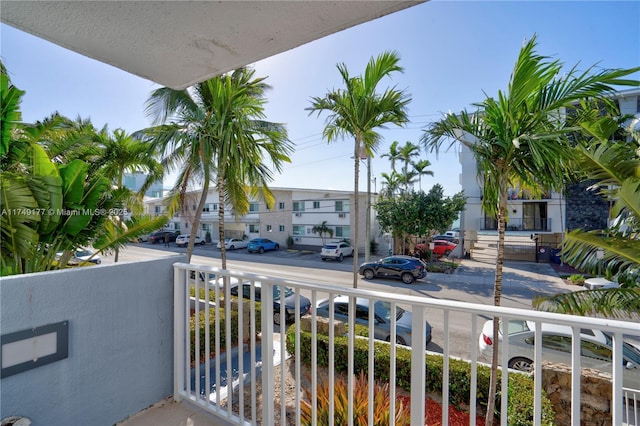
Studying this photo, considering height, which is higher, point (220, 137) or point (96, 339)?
point (220, 137)

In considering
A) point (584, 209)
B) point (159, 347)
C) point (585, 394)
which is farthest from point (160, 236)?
point (584, 209)

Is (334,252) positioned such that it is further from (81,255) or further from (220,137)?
(81,255)

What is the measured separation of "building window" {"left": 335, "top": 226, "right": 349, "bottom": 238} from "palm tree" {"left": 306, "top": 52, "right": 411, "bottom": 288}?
14.5 m

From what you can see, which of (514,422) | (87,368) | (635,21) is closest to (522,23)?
(635,21)

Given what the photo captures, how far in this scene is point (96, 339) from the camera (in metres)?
1.78

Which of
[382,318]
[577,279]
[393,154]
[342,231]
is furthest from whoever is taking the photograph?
[393,154]

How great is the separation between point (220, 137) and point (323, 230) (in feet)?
51.7

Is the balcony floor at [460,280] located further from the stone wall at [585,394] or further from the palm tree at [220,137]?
the palm tree at [220,137]

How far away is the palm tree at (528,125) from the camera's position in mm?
2613

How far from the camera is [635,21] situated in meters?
3.76

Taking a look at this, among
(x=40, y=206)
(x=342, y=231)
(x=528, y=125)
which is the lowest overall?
(x=342, y=231)

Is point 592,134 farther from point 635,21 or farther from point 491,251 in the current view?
point 491,251

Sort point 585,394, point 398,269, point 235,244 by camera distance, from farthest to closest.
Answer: point 235,244
point 398,269
point 585,394

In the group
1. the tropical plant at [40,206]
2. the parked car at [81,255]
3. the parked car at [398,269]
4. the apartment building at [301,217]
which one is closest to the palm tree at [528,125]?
the tropical plant at [40,206]
